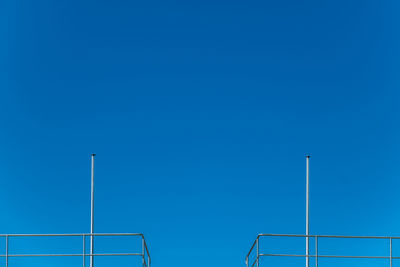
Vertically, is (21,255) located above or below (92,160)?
below

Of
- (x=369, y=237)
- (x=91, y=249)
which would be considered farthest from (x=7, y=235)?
(x=369, y=237)

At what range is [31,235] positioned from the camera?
38.5ft

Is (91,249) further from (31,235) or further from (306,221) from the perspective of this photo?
(306,221)

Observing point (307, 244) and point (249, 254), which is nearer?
point (249, 254)

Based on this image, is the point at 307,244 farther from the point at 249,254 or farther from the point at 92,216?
the point at 92,216

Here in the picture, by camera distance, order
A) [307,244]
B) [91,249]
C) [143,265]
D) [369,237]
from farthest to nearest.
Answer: [307,244], [91,249], [143,265], [369,237]

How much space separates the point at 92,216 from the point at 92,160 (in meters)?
1.66

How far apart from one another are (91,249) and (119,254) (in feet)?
11.7

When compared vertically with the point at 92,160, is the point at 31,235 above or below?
below

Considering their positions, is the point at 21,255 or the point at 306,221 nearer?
the point at 21,255

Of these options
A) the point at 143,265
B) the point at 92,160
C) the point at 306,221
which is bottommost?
the point at 143,265

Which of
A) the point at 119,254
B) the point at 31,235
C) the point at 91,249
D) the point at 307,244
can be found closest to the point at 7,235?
the point at 31,235

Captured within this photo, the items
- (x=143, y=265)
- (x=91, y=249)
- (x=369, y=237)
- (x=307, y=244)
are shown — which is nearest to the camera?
(x=369, y=237)

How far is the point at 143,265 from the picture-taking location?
473 inches
